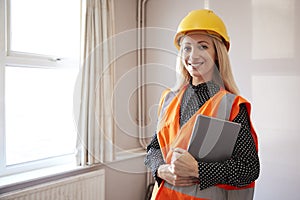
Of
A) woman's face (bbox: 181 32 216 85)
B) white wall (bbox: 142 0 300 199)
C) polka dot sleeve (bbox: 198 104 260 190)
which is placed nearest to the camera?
polka dot sleeve (bbox: 198 104 260 190)

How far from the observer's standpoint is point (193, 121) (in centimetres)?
90

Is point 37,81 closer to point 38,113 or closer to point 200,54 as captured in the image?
point 38,113

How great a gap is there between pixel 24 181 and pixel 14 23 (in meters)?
1.02

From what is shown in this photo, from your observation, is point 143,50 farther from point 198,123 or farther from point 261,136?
point 198,123

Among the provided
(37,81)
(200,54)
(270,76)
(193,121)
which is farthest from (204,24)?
(37,81)

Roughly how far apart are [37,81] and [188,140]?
1.35 metres

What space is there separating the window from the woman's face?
124 cm

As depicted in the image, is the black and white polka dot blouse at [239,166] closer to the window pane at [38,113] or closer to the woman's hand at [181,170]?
the woman's hand at [181,170]

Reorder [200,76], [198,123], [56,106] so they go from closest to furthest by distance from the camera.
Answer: [198,123]
[200,76]
[56,106]

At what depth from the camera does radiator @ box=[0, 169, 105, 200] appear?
5.04 feet

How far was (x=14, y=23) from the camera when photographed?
5.59 feet

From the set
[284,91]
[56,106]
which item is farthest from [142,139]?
[284,91]

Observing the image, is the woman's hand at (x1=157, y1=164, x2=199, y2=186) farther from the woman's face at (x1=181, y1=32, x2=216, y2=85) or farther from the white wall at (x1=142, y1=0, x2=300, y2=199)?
the white wall at (x1=142, y1=0, x2=300, y2=199)

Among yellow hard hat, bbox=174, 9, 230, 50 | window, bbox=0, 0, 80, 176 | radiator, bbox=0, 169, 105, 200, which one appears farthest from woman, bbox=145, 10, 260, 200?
window, bbox=0, 0, 80, 176
